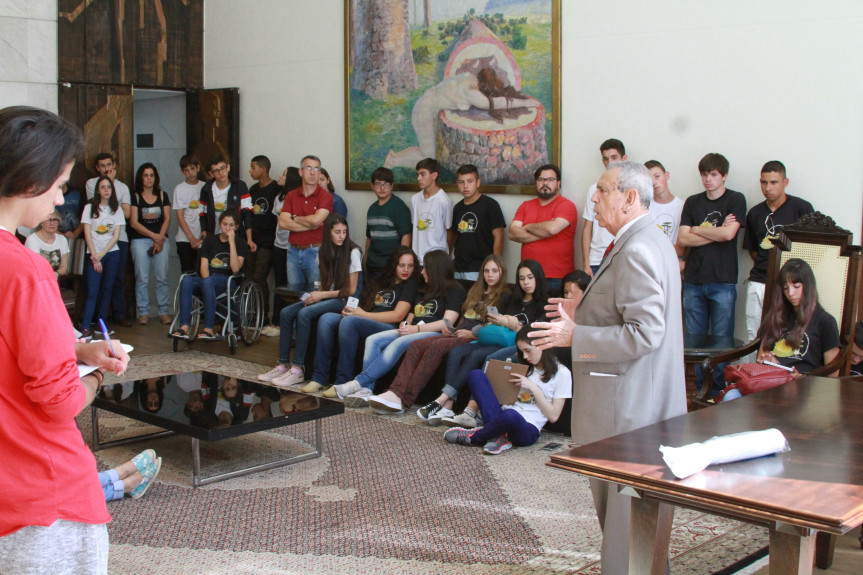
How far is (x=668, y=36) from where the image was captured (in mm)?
6336

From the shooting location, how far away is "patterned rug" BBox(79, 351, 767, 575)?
11.5 ft

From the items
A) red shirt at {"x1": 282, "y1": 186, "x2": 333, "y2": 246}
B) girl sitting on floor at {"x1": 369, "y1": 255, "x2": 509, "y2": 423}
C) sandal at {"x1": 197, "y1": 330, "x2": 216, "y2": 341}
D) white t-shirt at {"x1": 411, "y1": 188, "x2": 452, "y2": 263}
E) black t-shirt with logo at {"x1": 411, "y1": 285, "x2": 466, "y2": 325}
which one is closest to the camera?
girl sitting on floor at {"x1": 369, "y1": 255, "x2": 509, "y2": 423}

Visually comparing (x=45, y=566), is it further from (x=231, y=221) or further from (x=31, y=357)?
(x=231, y=221)

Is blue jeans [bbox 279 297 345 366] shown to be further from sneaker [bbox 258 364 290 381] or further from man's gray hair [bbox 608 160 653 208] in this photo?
man's gray hair [bbox 608 160 653 208]

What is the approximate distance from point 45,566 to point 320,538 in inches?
84.0

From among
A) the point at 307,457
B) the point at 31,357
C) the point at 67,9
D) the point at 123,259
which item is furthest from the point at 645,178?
the point at 67,9

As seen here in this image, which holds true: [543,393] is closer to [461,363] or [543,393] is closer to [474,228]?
[461,363]

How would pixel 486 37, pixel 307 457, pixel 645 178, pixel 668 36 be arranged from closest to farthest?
pixel 645 178 → pixel 307 457 → pixel 668 36 → pixel 486 37

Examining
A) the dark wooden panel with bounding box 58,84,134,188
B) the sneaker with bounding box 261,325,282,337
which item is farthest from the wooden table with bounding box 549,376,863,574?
the dark wooden panel with bounding box 58,84,134,188

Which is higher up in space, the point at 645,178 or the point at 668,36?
the point at 668,36

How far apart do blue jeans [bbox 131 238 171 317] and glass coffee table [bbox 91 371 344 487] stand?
416 centimetres

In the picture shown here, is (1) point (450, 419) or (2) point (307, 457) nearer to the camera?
(2) point (307, 457)

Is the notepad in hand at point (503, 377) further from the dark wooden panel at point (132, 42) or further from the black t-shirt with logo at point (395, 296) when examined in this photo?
the dark wooden panel at point (132, 42)

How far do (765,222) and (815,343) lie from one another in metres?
1.45
